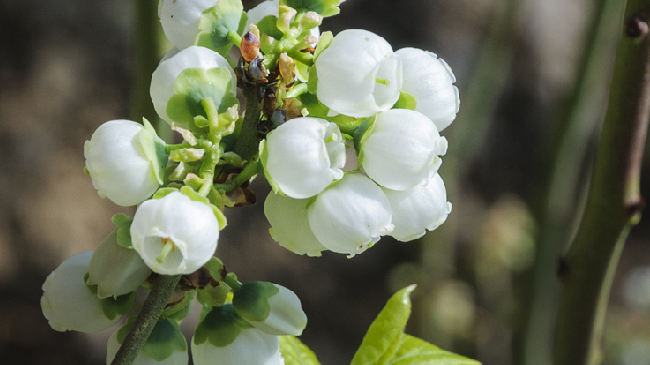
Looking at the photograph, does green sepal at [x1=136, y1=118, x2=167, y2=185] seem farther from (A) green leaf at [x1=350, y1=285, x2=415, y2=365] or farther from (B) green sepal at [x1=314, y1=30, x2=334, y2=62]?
(A) green leaf at [x1=350, y1=285, x2=415, y2=365]

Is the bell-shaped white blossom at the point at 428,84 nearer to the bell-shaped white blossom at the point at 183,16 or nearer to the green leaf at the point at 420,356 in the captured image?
the bell-shaped white blossom at the point at 183,16

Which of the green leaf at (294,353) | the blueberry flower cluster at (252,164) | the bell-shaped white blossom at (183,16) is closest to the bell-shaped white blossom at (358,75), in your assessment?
the blueberry flower cluster at (252,164)

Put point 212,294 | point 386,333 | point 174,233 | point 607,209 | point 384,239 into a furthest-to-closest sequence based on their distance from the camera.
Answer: point 384,239 < point 607,209 < point 386,333 < point 212,294 < point 174,233

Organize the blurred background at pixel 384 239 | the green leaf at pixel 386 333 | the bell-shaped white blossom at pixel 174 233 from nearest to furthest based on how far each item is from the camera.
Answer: the bell-shaped white blossom at pixel 174 233, the green leaf at pixel 386 333, the blurred background at pixel 384 239

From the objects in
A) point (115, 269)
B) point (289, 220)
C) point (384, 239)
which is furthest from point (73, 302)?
point (384, 239)

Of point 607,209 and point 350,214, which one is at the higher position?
point 350,214

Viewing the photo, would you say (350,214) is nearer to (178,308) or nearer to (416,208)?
(416,208)
